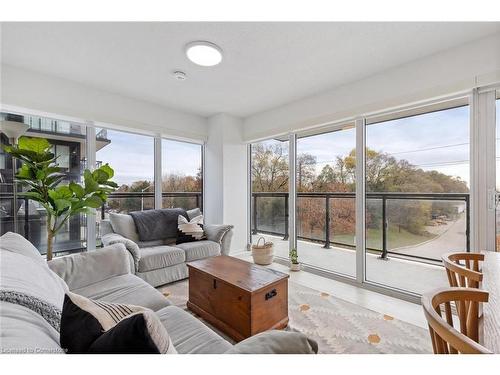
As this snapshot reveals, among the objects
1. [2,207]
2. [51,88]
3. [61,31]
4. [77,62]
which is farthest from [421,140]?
[2,207]

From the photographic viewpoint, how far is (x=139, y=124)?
3.40m

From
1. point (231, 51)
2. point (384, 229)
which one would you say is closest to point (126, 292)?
point (231, 51)

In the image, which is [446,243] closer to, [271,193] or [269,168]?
[271,193]

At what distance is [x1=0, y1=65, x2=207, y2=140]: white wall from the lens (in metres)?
2.48

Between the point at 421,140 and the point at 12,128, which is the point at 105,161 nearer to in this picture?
the point at 12,128

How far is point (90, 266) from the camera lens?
185 cm

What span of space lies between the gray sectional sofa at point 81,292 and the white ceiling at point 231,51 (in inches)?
66.9

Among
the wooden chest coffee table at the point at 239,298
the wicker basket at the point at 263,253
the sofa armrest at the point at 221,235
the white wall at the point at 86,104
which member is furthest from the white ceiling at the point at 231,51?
the wicker basket at the point at 263,253

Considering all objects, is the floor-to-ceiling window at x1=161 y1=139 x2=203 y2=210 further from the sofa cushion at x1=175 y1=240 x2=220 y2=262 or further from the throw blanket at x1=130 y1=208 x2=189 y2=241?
the sofa cushion at x1=175 y1=240 x2=220 y2=262

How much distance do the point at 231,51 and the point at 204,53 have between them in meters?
0.25

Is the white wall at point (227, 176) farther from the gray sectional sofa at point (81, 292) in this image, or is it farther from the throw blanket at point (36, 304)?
the throw blanket at point (36, 304)

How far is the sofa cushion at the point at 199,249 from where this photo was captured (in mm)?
2951

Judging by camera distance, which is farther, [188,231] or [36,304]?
[188,231]
